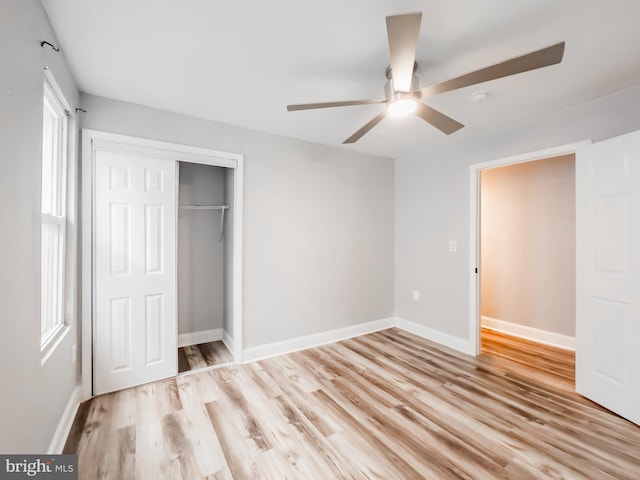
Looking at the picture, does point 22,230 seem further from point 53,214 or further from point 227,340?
point 227,340

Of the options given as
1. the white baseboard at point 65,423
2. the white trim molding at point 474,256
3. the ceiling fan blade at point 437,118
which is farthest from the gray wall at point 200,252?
the white trim molding at point 474,256

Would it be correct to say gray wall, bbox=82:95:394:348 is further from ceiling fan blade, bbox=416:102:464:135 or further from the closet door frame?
ceiling fan blade, bbox=416:102:464:135

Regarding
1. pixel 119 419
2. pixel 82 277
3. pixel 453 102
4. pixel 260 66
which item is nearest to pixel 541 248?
pixel 453 102

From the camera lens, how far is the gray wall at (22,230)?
1.09m

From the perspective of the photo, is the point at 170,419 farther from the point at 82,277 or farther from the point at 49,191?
the point at 49,191

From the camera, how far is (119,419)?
80.5 inches

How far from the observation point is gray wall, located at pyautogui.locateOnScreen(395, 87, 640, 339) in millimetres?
2404

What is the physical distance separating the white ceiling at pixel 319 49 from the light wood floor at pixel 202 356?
8.40ft

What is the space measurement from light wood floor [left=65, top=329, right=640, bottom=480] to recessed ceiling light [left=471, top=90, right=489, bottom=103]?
2498 millimetres

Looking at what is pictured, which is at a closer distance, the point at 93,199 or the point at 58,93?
the point at 58,93

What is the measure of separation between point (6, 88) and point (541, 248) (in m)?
4.91

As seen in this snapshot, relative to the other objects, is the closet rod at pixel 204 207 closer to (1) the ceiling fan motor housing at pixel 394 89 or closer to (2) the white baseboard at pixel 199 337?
→ (2) the white baseboard at pixel 199 337

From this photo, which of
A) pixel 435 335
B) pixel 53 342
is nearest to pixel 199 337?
pixel 53 342

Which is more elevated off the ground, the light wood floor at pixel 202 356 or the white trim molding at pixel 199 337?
the white trim molding at pixel 199 337
